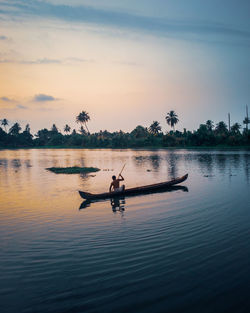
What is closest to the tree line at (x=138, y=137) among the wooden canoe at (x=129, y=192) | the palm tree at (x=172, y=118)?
the palm tree at (x=172, y=118)

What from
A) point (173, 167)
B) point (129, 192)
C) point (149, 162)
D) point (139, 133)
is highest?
point (139, 133)

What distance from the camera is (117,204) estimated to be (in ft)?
51.7

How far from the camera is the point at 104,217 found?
13086 mm

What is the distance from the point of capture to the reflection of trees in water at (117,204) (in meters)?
14.6

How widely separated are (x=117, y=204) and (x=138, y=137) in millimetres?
121679

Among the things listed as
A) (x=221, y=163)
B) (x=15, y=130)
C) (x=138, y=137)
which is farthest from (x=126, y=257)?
(x=15, y=130)

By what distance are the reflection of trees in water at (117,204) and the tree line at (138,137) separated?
281ft

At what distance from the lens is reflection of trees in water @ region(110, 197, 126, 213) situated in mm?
14552

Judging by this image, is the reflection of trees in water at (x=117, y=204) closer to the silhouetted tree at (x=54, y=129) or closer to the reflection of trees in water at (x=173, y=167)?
the reflection of trees in water at (x=173, y=167)

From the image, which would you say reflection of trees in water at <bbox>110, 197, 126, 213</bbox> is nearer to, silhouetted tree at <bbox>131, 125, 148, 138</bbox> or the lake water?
the lake water

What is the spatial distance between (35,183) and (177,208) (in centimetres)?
1593

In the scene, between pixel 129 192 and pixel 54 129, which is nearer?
pixel 129 192

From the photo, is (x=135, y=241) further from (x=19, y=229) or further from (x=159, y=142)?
(x=159, y=142)

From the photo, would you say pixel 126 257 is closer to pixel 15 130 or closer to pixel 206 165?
pixel 206 165
